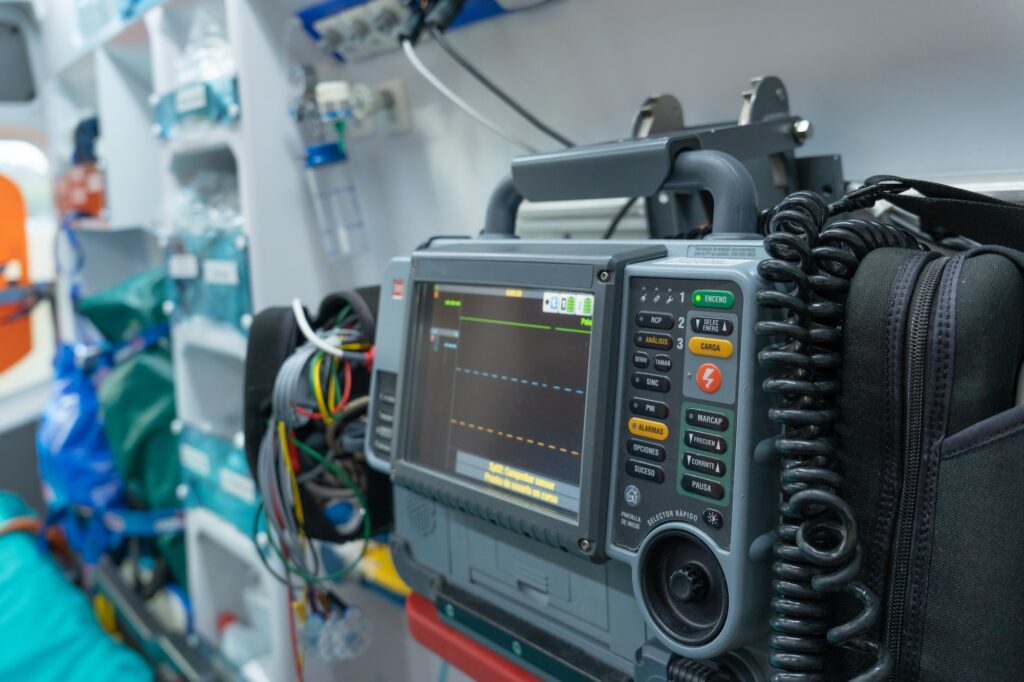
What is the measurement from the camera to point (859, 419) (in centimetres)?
51

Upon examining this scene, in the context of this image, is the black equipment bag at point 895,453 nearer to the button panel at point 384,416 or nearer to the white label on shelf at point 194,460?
the button panel at point 384,416

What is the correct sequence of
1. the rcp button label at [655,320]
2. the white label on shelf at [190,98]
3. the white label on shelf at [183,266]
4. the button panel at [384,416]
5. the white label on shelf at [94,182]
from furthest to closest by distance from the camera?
the white label on shelf at [94,182] < the white label on shelf at [183,266] < the white label on shelf at [190,98] < the button panel at [384,416] < the rcp button label at [655,320]

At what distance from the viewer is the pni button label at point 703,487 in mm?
535

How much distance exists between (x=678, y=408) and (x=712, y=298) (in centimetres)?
9

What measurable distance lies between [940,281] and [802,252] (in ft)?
0.28

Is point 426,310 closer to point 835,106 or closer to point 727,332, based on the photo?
point 727,332

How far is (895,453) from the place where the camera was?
1.64 ft

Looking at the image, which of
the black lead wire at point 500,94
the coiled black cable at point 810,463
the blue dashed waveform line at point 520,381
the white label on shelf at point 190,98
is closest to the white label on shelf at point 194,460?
the white label on shelf at point 190,98

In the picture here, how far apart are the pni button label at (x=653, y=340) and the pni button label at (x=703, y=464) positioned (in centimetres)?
8

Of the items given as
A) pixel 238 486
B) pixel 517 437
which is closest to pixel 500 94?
pixel 517 437

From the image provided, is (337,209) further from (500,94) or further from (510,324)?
(510,324)

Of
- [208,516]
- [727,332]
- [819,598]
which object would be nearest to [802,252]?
[727,332]

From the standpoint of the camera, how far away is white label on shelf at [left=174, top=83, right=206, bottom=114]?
1.50 meters

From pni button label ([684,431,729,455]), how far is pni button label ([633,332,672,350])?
69mm
